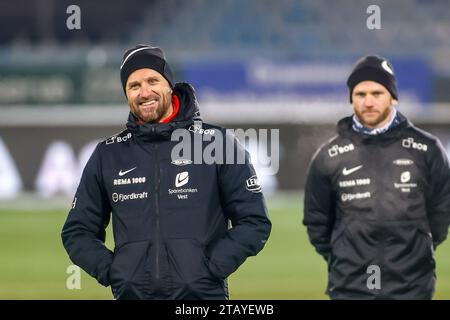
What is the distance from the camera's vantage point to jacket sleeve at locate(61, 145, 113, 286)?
512 cm

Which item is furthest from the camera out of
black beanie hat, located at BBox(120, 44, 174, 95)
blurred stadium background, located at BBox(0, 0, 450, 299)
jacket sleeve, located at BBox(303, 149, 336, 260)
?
blurred stadium background, located at BBox(0, 0, 450, 299)

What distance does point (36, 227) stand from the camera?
1647cm

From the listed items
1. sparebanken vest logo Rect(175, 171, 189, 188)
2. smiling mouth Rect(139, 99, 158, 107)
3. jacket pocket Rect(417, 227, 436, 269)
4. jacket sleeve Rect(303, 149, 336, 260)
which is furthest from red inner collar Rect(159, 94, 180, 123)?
jacket pocket Rect(417, 227, 436, 269)

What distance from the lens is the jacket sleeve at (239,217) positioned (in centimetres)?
502

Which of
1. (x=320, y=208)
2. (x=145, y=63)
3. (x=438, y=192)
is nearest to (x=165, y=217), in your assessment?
(x=145, y=63)

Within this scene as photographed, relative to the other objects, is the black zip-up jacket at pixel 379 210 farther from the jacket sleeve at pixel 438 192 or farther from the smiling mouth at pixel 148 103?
the smiling mouth at pixel 148 103

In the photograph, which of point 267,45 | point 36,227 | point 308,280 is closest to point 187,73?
point 267,45

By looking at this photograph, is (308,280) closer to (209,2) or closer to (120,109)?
(120,109)

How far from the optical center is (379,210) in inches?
246

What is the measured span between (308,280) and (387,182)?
591 cm

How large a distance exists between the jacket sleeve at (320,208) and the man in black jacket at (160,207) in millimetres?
1282

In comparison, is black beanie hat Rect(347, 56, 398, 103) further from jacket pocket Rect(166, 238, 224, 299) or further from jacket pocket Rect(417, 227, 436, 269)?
jacket pocket Rect(166, 238, 224, 299)

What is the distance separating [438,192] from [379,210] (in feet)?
1.21
